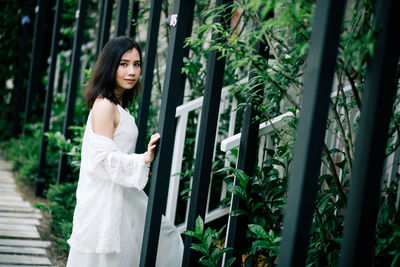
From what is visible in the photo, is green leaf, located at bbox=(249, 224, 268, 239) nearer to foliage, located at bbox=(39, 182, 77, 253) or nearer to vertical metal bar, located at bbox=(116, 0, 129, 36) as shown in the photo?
foliage, located at bbox=(39, 182, 77, 253)

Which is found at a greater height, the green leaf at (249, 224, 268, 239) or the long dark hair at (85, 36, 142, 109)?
A: the long dark hair at (85, 36, 142, 109)

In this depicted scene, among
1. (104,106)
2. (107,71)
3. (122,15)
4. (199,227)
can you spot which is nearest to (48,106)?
(122,15)

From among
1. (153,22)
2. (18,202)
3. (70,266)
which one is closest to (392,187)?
(153,22)

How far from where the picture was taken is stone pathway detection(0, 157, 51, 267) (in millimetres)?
3686

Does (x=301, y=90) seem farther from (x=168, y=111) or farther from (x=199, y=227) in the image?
(x=199, y=227)

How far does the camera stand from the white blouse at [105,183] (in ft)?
8.68

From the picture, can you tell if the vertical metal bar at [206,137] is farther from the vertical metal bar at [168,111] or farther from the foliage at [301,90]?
the vertical metal bar at [168,111]

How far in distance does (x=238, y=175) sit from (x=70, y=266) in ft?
3.51

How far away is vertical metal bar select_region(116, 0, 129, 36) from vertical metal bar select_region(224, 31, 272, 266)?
1.26 meters

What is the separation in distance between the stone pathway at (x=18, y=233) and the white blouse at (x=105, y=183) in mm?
1064

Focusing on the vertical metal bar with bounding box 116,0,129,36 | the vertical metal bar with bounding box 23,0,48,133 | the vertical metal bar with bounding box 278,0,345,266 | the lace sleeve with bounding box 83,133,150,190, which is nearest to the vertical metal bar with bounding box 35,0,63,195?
the vertical metal bar with bounding box 23,0,48,133

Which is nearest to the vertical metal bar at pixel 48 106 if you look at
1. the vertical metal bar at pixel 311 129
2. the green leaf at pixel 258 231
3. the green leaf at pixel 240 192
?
the green leaf at pixel 240 192

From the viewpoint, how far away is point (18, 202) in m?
5.23

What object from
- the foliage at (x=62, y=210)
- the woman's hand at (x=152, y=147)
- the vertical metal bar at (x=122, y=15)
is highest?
the vertical metal bar at (x=122, y=15)
